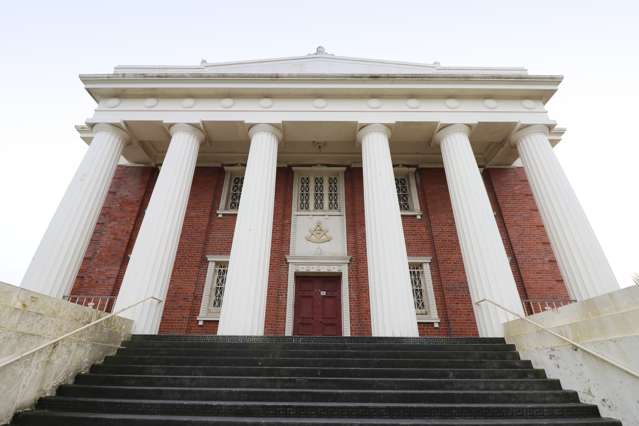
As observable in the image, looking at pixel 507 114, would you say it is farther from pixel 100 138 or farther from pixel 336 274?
pixel 100 138

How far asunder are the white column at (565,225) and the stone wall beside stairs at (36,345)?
1034cm

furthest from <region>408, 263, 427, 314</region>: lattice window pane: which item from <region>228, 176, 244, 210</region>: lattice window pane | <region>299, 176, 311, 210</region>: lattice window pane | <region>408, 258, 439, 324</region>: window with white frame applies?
<region>228, 176, 244, 210</region>: lattice window pane

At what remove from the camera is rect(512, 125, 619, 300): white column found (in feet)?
24.2

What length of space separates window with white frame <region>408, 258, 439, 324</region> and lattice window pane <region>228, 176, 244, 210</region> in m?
7.26

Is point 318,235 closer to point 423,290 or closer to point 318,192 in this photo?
point 318,192

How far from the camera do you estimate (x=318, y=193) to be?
41.0ft

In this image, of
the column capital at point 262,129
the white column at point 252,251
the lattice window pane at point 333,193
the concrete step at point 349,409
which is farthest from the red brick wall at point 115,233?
the concrete step at point 349,409

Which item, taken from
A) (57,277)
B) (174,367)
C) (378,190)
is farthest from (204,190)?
(174,367)

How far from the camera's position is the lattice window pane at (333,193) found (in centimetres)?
1223

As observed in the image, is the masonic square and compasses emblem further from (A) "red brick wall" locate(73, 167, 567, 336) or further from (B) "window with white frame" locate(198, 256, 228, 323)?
(B) "window with white frame" locate(198, 256, 228, 323)

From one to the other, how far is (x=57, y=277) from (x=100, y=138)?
4491 mm

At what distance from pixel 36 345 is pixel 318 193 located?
32.1 feet

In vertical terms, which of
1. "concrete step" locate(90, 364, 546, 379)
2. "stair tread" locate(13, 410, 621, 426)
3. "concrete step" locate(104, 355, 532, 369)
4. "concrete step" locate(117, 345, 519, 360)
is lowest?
"stair tread" locate(13, 410, 621, 426)

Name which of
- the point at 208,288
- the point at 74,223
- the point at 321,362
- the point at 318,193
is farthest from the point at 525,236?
the point at 74,223
